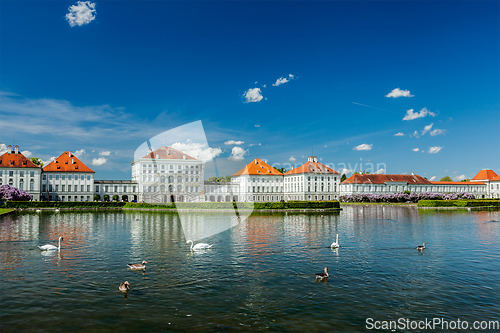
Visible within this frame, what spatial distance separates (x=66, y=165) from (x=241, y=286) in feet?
307

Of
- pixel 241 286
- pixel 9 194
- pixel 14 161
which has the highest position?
pixel 14 161

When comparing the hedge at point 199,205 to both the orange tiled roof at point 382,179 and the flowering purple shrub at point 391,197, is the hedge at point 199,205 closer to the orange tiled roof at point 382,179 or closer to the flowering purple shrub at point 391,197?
the flowering purple shrub at point 391,197

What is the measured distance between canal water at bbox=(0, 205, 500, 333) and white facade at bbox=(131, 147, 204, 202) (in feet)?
235

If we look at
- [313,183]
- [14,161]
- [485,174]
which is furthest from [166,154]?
[485,174]

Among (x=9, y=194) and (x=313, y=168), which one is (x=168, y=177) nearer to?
(x=9, y=194)

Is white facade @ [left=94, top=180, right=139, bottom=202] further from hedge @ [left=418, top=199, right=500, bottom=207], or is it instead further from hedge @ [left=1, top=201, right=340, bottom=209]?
hedge @ [left=418, top=199, right=500, bottom=207]

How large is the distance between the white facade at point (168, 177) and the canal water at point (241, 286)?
71.7 meters

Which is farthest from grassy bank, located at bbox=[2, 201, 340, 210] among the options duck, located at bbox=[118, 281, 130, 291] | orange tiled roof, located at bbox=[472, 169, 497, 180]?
orange tiled roof, located at bbox=[472, 169, 497, 180]

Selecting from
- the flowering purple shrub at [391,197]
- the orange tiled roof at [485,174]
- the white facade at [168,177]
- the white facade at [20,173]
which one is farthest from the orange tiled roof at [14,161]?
the orange tiled roof at [485,174]

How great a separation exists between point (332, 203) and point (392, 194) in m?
50.2

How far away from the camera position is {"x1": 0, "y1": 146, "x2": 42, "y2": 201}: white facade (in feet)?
281

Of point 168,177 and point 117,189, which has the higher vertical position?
point 168,177

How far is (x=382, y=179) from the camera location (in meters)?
121

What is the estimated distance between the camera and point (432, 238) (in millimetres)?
28953
